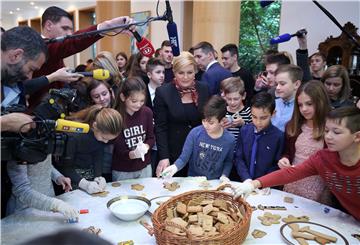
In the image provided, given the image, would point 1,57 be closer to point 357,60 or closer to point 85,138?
point 85,138

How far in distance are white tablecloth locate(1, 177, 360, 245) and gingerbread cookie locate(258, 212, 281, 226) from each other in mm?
18

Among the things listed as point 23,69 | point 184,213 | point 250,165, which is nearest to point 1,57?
point 23,69

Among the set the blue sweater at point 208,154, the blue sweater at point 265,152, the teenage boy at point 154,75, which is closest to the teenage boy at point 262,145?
the blue sweater at point 265,152

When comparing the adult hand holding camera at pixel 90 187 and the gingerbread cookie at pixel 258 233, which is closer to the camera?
the gingerbread cookie at pixel 258 233

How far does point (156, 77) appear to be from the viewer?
10.1 feet

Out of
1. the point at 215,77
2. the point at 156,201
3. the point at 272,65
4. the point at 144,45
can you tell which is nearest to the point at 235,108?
the point at 272,65

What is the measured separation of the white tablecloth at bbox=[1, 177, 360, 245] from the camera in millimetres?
1313

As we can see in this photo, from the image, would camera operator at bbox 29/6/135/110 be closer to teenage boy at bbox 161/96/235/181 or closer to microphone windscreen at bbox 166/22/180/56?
microphone windscreen at bbox 166/22/180/56

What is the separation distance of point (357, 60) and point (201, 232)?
4.56 metres

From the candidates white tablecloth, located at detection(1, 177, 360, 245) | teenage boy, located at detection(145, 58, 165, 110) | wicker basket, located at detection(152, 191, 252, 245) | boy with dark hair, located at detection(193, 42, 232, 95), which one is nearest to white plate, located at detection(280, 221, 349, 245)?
white tablecloth, located at detection(1, 177, 360, 245)

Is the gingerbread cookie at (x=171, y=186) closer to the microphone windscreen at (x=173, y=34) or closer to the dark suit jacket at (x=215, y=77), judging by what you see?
the microphone windscreen at (x=173, y=34)

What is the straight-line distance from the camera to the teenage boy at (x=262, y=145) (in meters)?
2.12

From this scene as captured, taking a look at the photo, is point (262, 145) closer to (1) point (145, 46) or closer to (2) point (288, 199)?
(2) point (288, 199)

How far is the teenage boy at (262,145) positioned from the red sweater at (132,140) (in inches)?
26.1
